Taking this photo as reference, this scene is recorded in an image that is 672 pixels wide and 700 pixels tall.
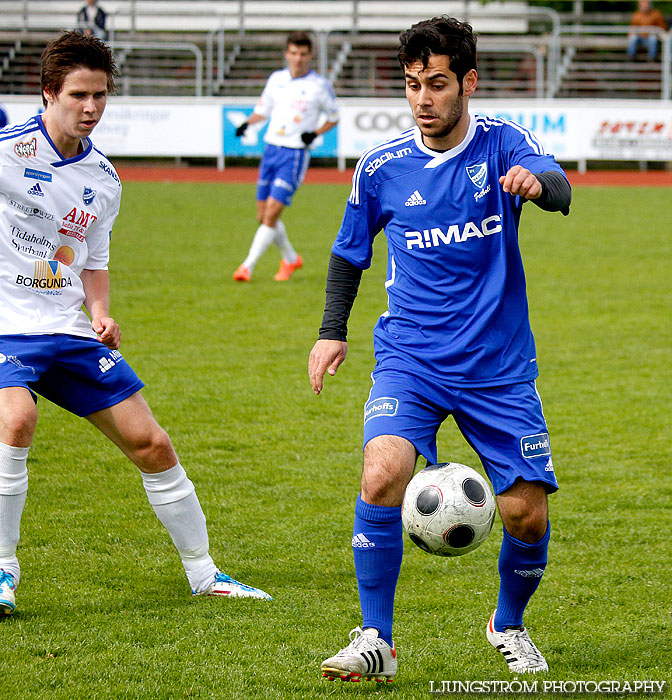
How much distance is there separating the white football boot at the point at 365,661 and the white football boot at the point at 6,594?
1.29m

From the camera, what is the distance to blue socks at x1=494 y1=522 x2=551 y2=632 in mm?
3740

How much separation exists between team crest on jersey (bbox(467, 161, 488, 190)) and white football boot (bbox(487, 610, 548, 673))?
1.54m

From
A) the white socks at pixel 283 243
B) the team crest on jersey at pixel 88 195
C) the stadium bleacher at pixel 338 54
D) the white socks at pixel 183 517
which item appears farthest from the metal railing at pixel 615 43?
the white socks at pixel 183 517

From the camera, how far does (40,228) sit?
419 centimetres

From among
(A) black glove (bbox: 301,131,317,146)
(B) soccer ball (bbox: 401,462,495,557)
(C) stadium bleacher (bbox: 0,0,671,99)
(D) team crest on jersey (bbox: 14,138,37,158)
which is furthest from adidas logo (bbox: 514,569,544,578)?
(C) stadium bleacher (bbox: 0,0,671,99)

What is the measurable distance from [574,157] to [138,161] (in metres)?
9.35

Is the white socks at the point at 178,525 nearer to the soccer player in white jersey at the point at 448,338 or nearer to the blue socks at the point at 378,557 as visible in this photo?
the soccer player in white jersey at the point at 448,338

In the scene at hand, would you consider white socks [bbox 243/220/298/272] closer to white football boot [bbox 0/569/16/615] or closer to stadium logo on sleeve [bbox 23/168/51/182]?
stadium logo on sleeve [bbox 23/168/51/182]

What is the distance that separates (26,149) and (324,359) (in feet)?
4.60

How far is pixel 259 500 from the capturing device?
218 inches

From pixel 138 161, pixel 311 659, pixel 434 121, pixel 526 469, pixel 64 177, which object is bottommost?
pixel 138 161

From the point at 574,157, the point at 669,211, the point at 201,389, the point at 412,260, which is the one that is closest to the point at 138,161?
the point at 574,157

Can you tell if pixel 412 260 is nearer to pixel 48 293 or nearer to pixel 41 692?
pixel 48 293

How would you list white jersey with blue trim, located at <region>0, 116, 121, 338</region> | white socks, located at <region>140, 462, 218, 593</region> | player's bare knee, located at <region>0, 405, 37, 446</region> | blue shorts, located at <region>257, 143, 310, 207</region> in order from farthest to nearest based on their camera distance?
blue shorts, located at <region>257, 143, 310, 207</region> < white socks, located at <region>140, 462, 218, 593</region> < white jersey with blue trim, located at <region>0, 116, 121, 338</region> < player's bare knee, located at <region>0, 405, 37, 446</region>
